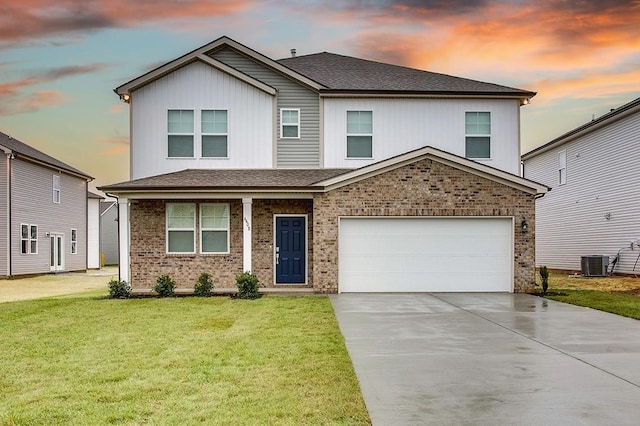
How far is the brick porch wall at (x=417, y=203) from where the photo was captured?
1864 cm

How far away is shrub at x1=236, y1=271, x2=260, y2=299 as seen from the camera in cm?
1766

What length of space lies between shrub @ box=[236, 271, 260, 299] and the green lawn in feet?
11.0

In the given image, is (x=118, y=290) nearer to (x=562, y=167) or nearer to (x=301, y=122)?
(x=301, y=122)

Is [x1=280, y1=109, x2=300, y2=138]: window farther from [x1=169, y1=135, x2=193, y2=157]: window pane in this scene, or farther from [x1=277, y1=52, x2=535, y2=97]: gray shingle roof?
[x1=169, y1=135, x2=193, y2=157]: window pane

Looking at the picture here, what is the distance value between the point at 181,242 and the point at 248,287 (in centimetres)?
330

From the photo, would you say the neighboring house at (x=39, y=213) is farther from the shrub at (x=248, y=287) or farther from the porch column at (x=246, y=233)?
the shrub at (x=248, y=287)

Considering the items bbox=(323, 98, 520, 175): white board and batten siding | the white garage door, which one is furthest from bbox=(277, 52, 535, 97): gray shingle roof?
the white garage door

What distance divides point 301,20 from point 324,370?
17271 millimetres

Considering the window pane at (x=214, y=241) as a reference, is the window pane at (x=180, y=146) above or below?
above

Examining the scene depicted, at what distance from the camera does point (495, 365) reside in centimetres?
846

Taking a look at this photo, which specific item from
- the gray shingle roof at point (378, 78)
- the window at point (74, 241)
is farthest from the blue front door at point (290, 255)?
the window at point (74, 241)

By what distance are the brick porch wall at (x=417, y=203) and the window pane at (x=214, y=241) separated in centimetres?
306

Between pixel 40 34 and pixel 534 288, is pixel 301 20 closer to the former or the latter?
pixel 40 34

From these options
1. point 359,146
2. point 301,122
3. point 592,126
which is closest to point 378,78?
point 359,146
